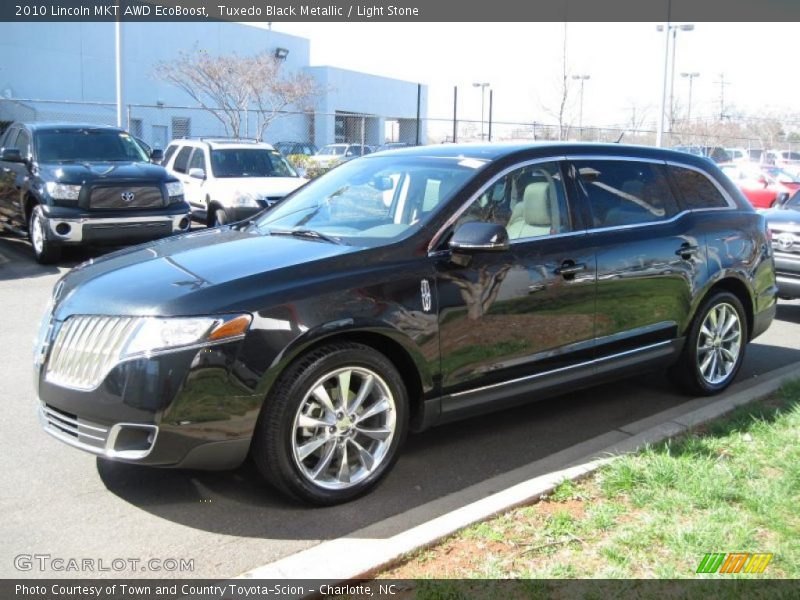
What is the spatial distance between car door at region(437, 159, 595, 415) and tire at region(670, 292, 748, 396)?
44.8 inches

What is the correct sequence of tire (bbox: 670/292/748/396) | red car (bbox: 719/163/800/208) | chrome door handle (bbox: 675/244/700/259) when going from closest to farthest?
chrome door handle (bbox: 675/244/700/259) < tire (bbox: 670/292/748/396) < red car (bbox: 719/163/800/208)

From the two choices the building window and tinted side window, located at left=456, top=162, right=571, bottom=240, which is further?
the building window

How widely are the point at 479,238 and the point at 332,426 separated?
124 cm

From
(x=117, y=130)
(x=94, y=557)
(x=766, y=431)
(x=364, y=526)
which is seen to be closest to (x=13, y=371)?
(x=94, y=557)

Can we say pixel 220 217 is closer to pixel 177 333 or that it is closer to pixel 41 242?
pixel 41 242

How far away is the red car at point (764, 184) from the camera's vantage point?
2238 cm

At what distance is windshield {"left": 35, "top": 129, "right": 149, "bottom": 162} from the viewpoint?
11.4 m

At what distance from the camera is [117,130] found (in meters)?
12.1

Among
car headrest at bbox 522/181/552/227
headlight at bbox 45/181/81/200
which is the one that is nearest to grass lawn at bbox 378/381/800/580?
car headrest at bbox 522/181/552/227

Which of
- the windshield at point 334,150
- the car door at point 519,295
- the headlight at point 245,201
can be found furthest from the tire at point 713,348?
the windshield at point 334,150

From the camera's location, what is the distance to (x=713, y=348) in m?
5.87

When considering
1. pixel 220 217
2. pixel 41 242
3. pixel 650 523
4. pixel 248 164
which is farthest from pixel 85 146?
pixel 650 523

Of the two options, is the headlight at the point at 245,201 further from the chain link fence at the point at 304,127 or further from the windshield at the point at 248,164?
the chain link fence at the point at 304,127

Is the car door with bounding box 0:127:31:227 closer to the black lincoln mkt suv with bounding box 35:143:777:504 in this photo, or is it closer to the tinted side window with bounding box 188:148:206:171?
the tinted side window with bounding box 188:148:206:171
